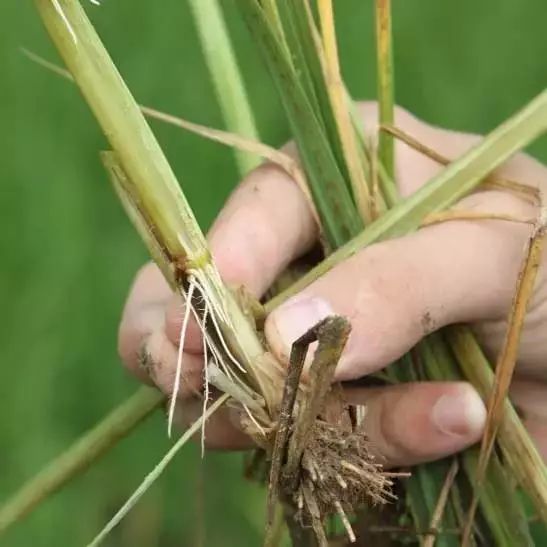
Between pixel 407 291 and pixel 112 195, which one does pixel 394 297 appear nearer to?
pixel 407 291

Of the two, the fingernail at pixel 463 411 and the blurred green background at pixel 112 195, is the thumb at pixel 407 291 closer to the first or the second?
the fingernail at pixel 463 411

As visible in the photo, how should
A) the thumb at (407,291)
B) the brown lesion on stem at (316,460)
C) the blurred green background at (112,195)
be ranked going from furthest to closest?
the blurred green background at (112,195)
the thumb at (407,291)
the brown lesion on stem at (316,460)

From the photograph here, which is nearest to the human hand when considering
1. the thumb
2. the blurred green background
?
the thumb

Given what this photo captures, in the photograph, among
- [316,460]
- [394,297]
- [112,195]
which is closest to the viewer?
[316,460]

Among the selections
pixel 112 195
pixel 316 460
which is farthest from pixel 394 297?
pixel 112 195

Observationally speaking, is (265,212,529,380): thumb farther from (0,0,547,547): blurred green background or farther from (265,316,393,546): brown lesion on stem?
(0,0,547,547): blurred green background

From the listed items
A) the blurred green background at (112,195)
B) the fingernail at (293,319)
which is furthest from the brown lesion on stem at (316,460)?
the blurred green background at (112,195)
